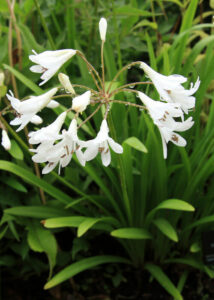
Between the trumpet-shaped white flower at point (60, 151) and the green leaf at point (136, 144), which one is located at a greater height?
the trumpet-shaped white flower at point (60, 151)

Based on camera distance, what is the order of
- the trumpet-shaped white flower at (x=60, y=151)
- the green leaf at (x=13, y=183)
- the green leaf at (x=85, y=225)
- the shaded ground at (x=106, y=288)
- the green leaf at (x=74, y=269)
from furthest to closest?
the shaded ground at (x=106, y=288)
the green leaf at (x=13, y=183)
the green leaf at (x=74, y=269)
the green leaf at (x=85, y=225)
the trumpet-shaped white flower at (x=60, y=151)

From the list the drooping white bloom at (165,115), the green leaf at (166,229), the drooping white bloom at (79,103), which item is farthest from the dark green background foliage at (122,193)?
the drooping white bloom at (79,103)

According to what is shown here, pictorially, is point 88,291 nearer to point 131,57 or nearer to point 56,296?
point 56,296

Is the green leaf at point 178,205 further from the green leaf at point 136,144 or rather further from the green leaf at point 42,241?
the green leaf at point 42,241

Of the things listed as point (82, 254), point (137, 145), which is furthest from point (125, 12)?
point (82, 254)

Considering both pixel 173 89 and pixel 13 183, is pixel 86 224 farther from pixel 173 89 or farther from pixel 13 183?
pixel 173 89

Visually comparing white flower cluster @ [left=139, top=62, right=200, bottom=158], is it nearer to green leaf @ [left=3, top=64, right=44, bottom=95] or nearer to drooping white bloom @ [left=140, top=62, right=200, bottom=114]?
drooping white bloom @ [left=140, top=62, right=200, bottom=114]

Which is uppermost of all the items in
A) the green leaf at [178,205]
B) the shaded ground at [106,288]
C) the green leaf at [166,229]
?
the green leaf at [178,205]
